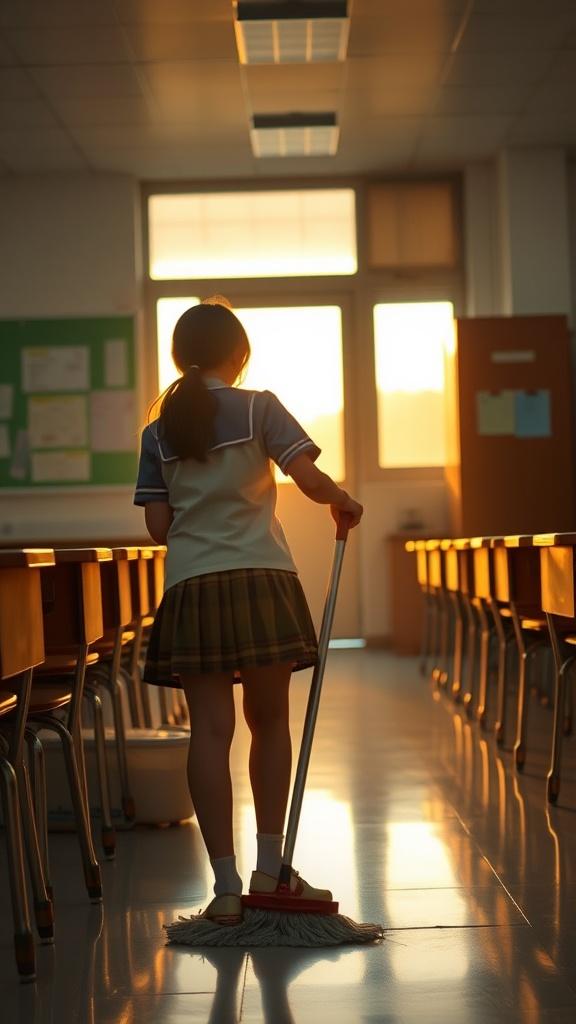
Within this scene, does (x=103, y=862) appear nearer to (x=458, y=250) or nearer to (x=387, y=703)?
(x=387, y=703)

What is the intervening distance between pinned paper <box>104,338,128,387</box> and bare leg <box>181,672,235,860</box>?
6186mm

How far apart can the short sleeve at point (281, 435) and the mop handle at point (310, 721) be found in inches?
6.4

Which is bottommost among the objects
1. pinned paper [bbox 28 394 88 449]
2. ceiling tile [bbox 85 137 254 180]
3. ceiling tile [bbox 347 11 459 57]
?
pinned paper [bbox 28 394 88 449]

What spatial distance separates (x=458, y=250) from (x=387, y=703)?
13.0 ft

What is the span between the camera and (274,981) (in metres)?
1.94

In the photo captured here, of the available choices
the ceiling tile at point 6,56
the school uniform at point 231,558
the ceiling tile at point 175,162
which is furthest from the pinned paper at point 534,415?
the school uniform at point 231,558

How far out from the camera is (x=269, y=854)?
2264 millimetres

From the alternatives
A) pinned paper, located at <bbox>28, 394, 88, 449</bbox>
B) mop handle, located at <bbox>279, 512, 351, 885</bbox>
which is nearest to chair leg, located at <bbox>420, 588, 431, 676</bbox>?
pinned paper, located at <bbox>28, 394, 88, 449</bbox>

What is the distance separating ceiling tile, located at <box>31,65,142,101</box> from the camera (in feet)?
21.0

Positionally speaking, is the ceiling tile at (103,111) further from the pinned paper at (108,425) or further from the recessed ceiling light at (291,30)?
the pinned paper at (108,425)

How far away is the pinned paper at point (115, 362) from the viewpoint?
27.0 ft

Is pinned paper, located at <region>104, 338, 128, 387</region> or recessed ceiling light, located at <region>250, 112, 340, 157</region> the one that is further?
pinned paper, located at <region>104, 338, 128, 387</region>

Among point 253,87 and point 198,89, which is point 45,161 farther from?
point 253,87

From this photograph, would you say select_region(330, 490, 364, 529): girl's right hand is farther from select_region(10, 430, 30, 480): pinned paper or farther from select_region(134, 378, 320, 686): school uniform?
select_region(10, 430, 30, 480): pinned paper
